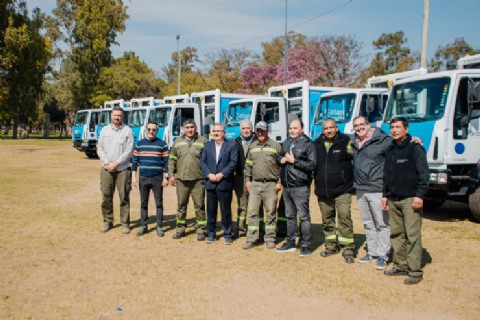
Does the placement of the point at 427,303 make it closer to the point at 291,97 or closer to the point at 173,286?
the point at 173,286

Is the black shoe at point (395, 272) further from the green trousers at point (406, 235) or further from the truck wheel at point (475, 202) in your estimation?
the truck wheel at point (475, 202)

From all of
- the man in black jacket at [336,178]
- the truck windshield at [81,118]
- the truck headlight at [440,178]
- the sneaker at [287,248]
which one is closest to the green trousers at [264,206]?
the sneaker at [287,248]

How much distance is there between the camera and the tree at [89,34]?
44094mm

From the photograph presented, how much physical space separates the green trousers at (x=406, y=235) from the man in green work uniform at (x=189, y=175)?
2.91 meters

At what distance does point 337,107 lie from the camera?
12.4 m

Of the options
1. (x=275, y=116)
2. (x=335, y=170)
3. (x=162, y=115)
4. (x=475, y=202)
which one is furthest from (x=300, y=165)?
(x=162, y=115)

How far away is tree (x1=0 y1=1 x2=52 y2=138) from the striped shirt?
33227mm

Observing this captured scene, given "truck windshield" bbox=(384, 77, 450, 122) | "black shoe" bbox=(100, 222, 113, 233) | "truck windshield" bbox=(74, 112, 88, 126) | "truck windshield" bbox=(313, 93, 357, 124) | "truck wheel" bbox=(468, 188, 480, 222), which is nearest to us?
"black shoe" bbox=(100, 222, 113, 233)

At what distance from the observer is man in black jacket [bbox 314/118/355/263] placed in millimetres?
5711

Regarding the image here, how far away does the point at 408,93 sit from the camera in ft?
29.1

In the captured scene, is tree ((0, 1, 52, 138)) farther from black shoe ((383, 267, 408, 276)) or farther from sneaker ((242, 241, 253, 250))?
black shoe ((383, 267, 408, 276))

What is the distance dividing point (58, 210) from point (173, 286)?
16.8 feet

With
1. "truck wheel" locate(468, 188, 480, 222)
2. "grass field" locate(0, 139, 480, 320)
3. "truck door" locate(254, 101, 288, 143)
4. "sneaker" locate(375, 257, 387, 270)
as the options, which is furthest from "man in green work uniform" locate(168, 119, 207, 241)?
"truck door" locate(254, 101, 288, 143)

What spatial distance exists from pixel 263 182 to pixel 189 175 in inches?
47.6
